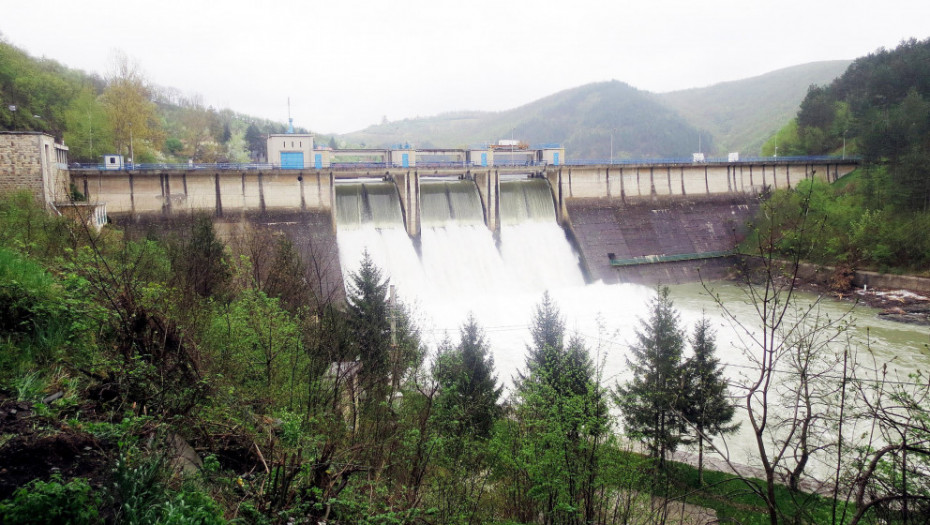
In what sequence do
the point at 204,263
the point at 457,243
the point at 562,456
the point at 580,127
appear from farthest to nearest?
the point at 580,127
the point at 457,243
the point at 204,263
the point at 562,456

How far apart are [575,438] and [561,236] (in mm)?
20825

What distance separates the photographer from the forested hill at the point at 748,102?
355 ft

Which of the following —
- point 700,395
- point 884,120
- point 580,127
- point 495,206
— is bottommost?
point 700,395

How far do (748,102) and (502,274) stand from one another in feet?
421

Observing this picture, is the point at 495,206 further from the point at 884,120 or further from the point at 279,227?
the point at 884,120

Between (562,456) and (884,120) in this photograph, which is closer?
(562,456)

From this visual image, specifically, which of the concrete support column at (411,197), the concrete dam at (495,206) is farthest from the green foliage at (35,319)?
the concrete support column at (411,197)

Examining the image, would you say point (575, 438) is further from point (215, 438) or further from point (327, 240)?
point (327, 240)

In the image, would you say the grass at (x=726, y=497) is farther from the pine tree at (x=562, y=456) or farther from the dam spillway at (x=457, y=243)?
the dam spillway at (x=457, y=243)

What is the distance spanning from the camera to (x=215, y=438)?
5.91 m

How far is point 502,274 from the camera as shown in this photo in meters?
24.9

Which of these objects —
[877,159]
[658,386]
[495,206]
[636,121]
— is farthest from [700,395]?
[636,121]

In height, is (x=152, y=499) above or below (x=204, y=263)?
below

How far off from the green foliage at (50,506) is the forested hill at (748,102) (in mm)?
105145
